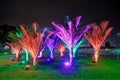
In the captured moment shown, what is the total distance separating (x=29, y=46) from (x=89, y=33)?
11546 mm

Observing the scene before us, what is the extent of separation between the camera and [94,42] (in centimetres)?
4003

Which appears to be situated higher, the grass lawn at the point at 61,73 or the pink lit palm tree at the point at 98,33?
the pink lit palm tree at the point at 98,33

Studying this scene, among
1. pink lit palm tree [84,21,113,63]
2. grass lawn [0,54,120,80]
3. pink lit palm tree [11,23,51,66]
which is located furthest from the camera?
pink lit palm tree [84,21,113,63]

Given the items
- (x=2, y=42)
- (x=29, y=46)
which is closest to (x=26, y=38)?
(x=29, y=46)

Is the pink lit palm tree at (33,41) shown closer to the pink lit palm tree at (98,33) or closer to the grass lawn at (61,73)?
the grass lawn at (61,73)

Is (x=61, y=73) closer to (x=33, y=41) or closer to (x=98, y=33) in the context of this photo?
(x=33, y=41)

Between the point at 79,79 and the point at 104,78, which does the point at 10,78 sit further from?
the point at 104,78

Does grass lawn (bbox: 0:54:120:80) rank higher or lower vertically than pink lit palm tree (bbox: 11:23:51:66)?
lower

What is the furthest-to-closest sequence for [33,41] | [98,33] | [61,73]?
[98,33]
[33,41]
[61,73]

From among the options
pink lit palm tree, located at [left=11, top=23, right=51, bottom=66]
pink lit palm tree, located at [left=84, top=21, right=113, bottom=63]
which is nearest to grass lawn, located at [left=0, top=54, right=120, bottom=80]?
pink lit palm tree, located at [left=11, top=23, right=51, bottom=66]

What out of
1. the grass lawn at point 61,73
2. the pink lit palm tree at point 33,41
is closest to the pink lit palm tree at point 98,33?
the grass lawn at point 61,73

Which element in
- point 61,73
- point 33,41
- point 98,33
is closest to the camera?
point 61,73

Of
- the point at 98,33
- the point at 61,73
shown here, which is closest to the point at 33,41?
the point at 61,73

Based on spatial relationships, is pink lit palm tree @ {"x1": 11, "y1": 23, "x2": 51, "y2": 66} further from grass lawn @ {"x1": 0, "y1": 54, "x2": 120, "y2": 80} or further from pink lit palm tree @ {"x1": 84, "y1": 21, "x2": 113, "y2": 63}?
pink lit palm tree @ {"x1": 84, "y1": 21, "x2": 113, "y2": 63}
